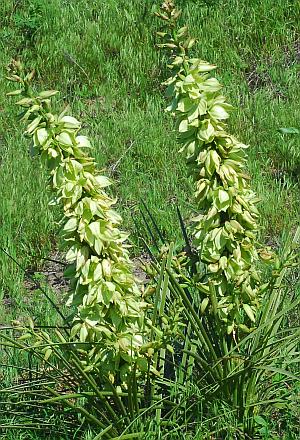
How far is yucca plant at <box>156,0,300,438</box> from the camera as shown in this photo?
8.45ft

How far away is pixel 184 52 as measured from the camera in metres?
2.59

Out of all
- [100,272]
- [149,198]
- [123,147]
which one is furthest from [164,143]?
[100,272]

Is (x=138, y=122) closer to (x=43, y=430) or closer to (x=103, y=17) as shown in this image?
(x=103, y=17)

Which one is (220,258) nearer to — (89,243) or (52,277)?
(89,243)

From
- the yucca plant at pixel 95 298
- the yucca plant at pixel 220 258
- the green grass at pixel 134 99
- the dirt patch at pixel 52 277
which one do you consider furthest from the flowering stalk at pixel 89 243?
the dirt patch at pixel 52 277

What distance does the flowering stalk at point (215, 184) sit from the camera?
2566mm

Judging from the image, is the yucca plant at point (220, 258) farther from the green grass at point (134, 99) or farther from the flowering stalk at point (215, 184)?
the green grass at point (134, 99)

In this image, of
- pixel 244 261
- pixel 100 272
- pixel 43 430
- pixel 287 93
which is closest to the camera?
pixel 100 272

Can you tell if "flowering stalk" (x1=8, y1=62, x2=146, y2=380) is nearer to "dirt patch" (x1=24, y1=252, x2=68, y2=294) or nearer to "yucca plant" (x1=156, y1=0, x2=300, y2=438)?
"yucca plant" (x1=156, y1=0, x2=300, y2=438)

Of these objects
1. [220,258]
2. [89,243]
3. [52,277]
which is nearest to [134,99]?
[52,277]

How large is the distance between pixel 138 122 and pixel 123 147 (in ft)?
0.94

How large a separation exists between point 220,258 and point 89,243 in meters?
0.45

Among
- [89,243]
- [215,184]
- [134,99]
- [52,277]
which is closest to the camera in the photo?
[89,243]

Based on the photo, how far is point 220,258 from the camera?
2.71 m
